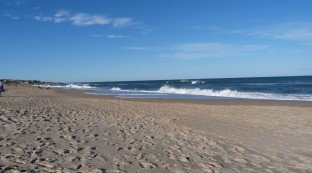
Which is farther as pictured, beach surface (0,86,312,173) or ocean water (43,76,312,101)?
ocean water (43,76,312,101)

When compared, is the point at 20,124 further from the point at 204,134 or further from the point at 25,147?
the point at 204,134

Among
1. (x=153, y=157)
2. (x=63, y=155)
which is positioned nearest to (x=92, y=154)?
(x=63, y=155)

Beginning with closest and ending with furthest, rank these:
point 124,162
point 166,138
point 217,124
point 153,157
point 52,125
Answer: point 124,162 < point 153,157 < point 166,138 < point 52,125 < point 217,124

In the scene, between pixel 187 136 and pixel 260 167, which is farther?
pixel 187 136

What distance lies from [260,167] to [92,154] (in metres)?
3.47

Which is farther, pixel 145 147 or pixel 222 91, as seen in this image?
pixel 222 91

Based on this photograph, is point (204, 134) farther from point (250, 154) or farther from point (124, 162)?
point (124, 162)

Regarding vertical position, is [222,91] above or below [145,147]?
below

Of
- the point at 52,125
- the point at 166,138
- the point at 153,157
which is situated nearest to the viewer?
the point at 153,157

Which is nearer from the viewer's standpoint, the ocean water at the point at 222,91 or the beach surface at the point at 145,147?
the beach surface at the point at 145,147

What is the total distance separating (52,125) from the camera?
33.0 ft

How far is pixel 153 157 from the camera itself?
727 cm

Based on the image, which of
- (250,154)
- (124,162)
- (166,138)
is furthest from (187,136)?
(124,162)

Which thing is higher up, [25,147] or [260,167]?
[25,147]
